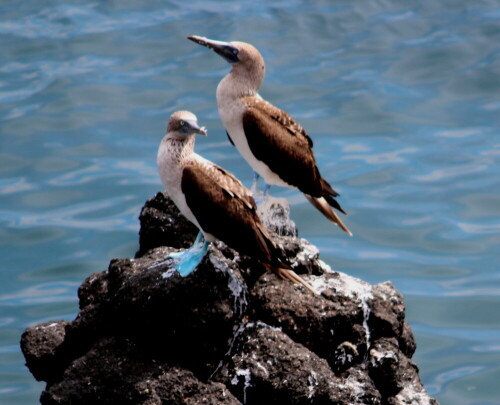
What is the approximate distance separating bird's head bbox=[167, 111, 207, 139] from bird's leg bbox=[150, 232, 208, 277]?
0.68 m

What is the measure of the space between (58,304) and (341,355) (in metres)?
6.09

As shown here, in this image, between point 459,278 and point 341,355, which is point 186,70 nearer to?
point 459,278

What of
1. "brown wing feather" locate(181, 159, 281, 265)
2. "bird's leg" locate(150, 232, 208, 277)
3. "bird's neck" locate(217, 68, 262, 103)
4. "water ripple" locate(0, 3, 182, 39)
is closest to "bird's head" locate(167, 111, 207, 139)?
"brown wing feather" locate(181, 159, 281, 265)

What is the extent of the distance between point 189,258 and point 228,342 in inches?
22.4

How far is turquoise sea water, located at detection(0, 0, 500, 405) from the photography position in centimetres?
1235

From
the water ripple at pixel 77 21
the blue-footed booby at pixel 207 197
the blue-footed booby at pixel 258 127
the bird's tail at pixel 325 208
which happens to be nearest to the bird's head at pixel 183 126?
the blue-footed booby at pixel 207 197

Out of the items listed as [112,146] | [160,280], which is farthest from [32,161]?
[160,280]

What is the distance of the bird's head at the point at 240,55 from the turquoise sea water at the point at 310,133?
5.02 metres

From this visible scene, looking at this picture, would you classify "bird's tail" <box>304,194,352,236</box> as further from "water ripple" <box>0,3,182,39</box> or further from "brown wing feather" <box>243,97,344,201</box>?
"water ripple" <box>0,3,182,39</box>

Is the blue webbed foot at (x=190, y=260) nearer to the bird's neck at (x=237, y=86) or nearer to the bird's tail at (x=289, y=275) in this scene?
the bird's tail at (x=289, y=275)

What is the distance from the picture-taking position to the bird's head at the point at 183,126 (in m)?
6.31

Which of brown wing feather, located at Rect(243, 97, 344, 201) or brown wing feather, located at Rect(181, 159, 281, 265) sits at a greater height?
brown wing feather, located at Rect(243, 97, 344, 201)

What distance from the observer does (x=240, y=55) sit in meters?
7.23

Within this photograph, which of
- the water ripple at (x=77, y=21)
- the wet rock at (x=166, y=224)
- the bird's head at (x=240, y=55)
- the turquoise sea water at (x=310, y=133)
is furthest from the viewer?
the water ripple at (x=77, y=21)
